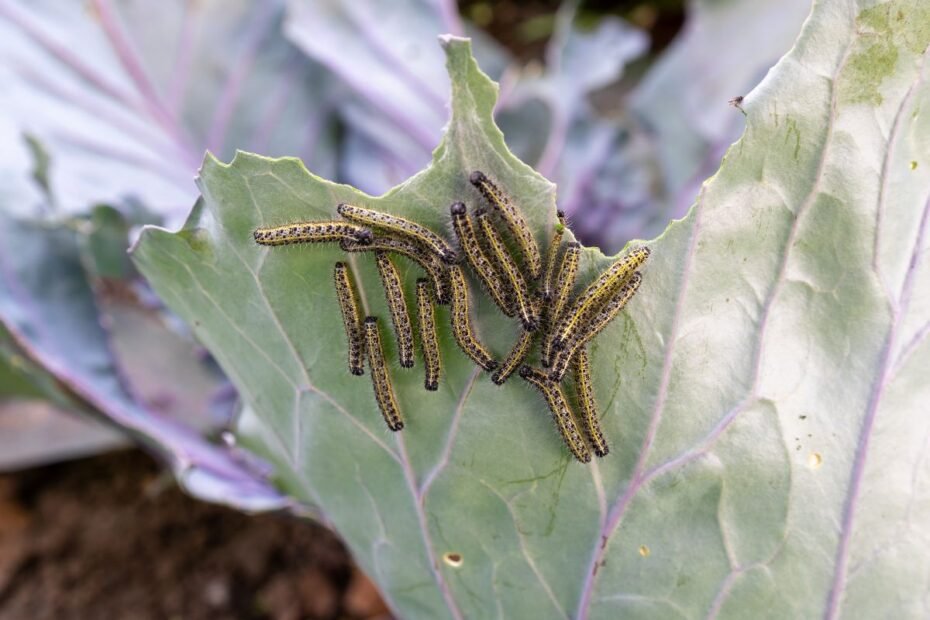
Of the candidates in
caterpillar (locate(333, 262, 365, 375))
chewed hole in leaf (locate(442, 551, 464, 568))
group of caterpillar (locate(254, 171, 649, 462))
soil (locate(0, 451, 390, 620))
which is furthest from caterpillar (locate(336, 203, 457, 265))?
soil (locate(0, 451, 390, 620))

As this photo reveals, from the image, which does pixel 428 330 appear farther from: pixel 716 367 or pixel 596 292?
pixel 716 367

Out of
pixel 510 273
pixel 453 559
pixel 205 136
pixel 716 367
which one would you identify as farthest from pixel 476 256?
pixel 205 136

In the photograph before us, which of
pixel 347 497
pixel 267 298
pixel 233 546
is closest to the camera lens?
→ pixel 267 298

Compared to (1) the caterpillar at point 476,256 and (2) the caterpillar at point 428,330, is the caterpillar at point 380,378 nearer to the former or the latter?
(2) the caterpillar at point 428,330

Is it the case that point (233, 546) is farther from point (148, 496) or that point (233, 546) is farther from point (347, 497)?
point (347, 497)

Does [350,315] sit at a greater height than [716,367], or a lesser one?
lesser

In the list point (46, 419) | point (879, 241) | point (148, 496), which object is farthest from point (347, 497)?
point (46, 419)

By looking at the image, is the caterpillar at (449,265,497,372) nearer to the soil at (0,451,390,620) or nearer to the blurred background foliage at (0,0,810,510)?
the blurred background foliage at (0,0,810,510)
